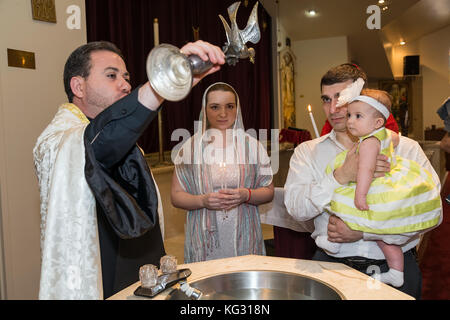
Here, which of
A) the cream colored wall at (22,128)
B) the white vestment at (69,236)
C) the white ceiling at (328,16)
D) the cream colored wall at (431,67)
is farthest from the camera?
the cream colored wall at (431,67)

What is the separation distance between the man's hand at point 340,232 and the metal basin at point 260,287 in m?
0.39

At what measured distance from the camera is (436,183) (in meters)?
1.52

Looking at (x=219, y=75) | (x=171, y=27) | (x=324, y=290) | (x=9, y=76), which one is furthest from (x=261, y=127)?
(x=324, y=290)

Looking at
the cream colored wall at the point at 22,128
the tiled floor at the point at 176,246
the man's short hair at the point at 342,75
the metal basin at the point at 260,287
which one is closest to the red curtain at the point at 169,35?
the tiled floor at the point at 176,246

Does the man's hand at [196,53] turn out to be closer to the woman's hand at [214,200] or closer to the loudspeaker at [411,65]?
the woman's hand at [214,200]

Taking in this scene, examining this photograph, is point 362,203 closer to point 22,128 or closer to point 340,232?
point 340,232

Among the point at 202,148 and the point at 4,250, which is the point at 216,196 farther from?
the point at 4,250

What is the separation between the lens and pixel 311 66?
9688 millimetres

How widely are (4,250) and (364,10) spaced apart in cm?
744

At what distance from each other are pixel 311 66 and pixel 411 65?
594 centimetres

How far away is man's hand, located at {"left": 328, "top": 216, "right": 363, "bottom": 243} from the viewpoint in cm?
144

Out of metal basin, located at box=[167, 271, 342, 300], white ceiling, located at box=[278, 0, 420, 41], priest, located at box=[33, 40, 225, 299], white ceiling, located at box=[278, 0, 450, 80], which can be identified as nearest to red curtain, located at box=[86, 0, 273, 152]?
white ceiling, located at box=[278, 0, 420, 41]

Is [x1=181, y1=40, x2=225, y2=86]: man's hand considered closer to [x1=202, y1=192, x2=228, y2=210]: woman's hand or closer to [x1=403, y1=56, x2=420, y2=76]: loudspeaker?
[x1=202, y1=192, x2=228, y2=210]: woman's hand

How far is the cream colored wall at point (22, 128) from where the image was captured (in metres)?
2.06
